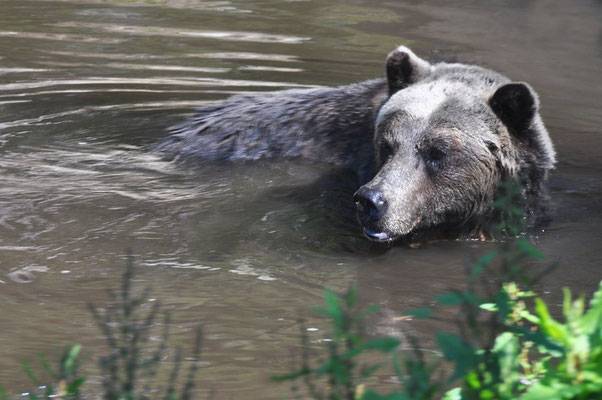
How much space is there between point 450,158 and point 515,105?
1.90 ft

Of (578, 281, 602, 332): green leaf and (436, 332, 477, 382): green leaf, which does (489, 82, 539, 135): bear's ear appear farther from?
(436, 332, 477, 382): green leaf

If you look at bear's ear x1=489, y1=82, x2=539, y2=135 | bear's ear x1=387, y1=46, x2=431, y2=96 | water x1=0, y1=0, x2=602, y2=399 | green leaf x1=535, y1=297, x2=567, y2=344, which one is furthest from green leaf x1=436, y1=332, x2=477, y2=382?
bear's ear x1=387, y1=46, x2=431, y2=96

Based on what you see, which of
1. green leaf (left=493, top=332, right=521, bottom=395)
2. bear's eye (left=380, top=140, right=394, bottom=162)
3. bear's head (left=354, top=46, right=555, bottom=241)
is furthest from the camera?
bear's eye (left=380, top=140, right=394, bottom=162)

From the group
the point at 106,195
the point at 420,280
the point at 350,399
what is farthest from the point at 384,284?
the point at 350,399

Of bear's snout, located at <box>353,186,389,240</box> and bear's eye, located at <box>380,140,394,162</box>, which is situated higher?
bear's eye, located at <box>380,140,394,162</box>

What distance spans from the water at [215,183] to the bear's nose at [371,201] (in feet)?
0.99

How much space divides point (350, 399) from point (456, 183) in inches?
161

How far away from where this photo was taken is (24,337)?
4.86m

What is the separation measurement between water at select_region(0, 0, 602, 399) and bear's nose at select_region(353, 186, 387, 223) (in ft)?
0.99

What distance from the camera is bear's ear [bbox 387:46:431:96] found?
7.20 meters

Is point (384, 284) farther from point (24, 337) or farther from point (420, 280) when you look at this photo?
point (24, 337)

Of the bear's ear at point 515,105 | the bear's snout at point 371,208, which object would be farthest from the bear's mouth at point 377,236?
the bear's ear at point 515,105

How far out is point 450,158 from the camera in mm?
6660

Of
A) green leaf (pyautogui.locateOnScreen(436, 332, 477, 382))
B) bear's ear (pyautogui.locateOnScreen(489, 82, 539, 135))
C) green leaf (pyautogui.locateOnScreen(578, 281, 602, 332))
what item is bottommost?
bear's ear (pyautogui.locateOnScreen(489, 82, 539, 135))
